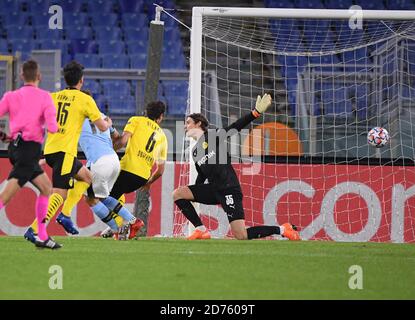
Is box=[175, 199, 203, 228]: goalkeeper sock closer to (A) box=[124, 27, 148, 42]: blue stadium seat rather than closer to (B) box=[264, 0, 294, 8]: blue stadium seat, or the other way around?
(A) box=[124, 27, 148, 42]: blue stadium seat

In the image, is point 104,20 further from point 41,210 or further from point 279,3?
point 41,210

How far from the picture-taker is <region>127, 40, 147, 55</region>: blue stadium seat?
2016 cm

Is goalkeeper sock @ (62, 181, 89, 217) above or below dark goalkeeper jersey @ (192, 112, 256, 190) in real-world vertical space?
below

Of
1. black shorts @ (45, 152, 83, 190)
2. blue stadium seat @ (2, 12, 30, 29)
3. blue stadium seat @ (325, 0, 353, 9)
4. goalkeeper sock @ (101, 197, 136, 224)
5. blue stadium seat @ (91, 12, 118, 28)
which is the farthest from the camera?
blue stadium seat @ (325, 0, 353, 9)

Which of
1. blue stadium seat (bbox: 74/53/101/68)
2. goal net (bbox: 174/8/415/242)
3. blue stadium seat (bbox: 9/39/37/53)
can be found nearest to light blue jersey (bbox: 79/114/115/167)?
goal net (bbox: 174/8/415/242)

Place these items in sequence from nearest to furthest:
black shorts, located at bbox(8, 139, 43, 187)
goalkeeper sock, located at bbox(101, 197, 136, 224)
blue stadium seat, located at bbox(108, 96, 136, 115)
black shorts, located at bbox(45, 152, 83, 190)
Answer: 1. black shorts, located at bbox(8, 139, 43, 187)
2. black shorts, located at bbox(45, 152, 83, 190)
3. goalkeeper sock, located at bbox(101, 197, 136, 224)
4. blue stadium seat, located at bbox(108, 96, 136, 115)

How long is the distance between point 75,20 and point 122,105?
16.0 feet

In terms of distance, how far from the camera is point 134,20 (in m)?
20.8

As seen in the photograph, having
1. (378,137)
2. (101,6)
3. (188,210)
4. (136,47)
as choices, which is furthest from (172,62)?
(188,210)

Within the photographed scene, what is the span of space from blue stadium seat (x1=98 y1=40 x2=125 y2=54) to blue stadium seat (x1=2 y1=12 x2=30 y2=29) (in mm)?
1686

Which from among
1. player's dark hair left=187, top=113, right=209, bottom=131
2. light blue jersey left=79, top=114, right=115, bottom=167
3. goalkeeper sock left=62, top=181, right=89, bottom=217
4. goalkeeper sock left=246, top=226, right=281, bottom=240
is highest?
player's dark hair left=187, top=113, right=209, bottom=131

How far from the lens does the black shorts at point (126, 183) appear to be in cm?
1224

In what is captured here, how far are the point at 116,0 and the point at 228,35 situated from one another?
659 cm

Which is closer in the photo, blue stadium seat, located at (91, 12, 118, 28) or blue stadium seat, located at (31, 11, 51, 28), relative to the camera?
blue stadium seat, located at (31, 11, 51, 28)
